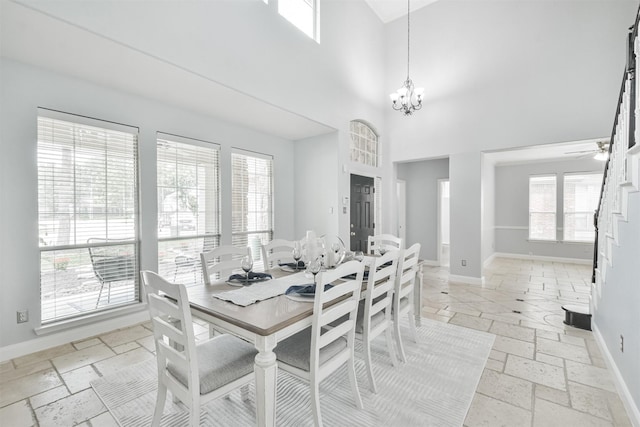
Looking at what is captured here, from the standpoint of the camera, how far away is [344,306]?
1727mm

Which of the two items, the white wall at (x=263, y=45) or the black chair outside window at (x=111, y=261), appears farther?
the black chair outside window at (x=111, y=261)

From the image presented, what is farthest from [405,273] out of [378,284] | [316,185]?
[316,185]

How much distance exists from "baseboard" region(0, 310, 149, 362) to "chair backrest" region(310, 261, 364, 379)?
277 centimetres

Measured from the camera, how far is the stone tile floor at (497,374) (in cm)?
188

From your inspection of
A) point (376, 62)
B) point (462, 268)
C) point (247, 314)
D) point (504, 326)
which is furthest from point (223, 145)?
point (462, 268)

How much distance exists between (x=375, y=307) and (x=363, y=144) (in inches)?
166

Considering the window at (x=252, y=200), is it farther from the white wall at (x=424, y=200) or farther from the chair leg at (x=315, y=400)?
the white wall at (x=424, y=200)

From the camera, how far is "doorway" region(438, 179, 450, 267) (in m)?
6.85

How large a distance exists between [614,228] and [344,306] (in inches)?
94.0

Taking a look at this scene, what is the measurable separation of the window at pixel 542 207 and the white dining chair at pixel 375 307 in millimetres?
7162

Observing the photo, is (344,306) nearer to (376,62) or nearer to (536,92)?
(536,92)

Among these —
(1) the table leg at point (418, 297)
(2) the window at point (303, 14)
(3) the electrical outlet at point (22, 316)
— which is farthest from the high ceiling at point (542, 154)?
(3) the electrical outlet at point (22, 316)

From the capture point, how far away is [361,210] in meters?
5.62

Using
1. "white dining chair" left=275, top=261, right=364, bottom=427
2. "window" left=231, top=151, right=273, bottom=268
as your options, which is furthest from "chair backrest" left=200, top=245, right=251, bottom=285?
"window" left=231, top=151, right=273, bottom=268
